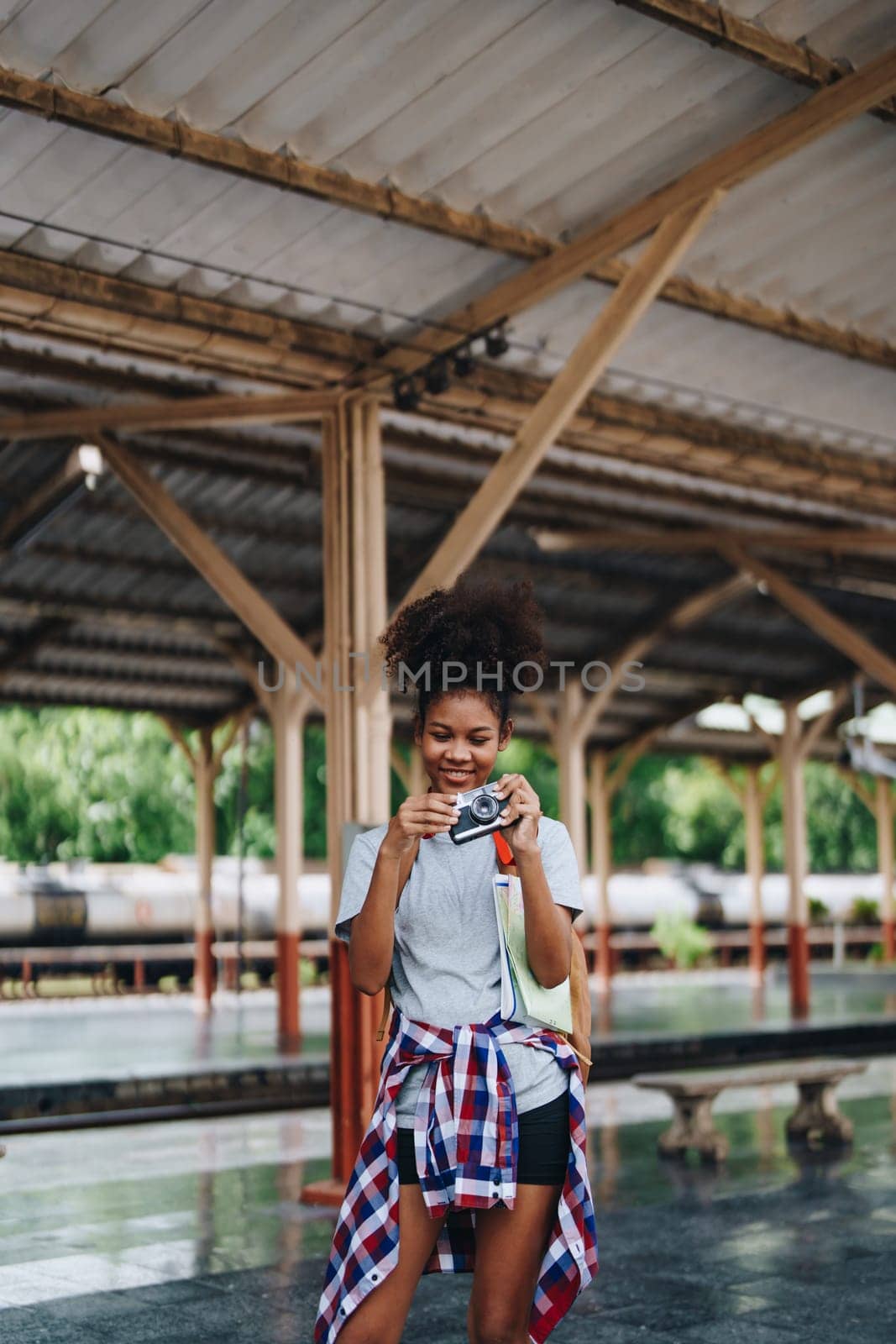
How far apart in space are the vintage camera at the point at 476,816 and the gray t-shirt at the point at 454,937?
0.13 m

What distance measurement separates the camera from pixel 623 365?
26.7ft

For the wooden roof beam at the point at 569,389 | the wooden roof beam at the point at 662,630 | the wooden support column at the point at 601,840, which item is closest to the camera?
the wooden roof beam at the point at 569,389

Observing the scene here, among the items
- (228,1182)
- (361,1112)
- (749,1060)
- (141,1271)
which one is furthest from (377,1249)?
(749,1060)

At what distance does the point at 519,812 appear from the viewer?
2.47 m

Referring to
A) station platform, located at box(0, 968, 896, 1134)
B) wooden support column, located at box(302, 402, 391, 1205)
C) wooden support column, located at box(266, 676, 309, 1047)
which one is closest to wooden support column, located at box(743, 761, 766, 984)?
station platform, located at box(0, 968, 896, 1134)

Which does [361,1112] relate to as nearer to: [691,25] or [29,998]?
[691,25]

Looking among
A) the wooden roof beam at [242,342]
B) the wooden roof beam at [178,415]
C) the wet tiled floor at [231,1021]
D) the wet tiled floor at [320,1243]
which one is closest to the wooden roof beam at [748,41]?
the wooden roof beam at [242,342]

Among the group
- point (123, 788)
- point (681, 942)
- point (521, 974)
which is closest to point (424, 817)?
point (521, 974)

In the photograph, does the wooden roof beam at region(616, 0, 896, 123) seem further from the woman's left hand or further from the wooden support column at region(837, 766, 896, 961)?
the wooden support column at region(837, 766, 896, 961)

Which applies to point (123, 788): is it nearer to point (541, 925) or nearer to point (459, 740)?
point (459, 740)

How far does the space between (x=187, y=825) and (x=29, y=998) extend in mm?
12487

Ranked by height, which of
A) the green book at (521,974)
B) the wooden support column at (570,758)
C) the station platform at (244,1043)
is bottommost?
the station platform at (244,1043)

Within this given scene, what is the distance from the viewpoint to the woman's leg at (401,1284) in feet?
8.04

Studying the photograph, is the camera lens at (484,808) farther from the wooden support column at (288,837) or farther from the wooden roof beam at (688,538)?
the wooden support column at (288,837)
